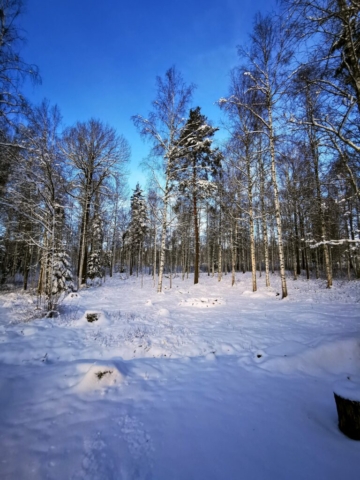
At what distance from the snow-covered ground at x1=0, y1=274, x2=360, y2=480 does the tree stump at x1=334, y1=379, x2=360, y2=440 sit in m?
0.11

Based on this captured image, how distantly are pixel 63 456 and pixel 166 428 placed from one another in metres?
1.06

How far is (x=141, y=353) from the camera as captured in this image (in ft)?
15.6

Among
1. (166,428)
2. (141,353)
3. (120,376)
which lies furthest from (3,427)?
(141,353)

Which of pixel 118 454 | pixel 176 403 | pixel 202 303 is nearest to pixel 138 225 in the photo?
pixel 202 303

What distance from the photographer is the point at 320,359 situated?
4.07 meters

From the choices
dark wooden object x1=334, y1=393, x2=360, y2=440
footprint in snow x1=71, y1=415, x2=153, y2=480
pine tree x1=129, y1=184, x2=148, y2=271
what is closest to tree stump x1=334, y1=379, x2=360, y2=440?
dark wooden object x1=334, y1=393, x2=360, y2=440

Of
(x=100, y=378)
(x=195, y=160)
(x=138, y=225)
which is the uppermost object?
(x=195, y=160)

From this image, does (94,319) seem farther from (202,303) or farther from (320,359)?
(320,359)

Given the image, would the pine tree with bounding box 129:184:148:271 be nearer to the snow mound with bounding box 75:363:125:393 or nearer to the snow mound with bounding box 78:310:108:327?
the snow mound with bounding box 78:310:108:327

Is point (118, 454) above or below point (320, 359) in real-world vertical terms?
below

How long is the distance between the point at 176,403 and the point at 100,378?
126cm

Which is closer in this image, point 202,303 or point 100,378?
point 100,378

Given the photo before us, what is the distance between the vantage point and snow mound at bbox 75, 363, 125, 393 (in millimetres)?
3207

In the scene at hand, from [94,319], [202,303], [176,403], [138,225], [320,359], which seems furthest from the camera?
[138,225]
